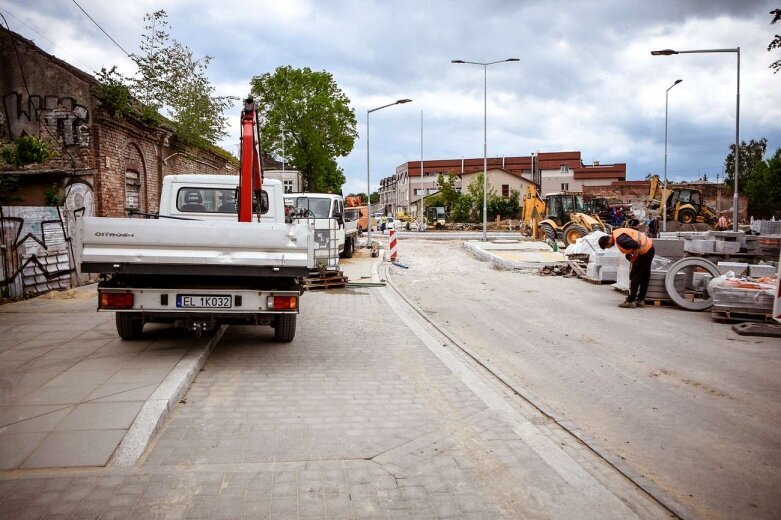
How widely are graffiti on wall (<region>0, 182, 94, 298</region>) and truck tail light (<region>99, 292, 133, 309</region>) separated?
6093 mm

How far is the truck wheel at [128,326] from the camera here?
22.7ft

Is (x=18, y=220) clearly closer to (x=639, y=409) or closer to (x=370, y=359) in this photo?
(x=370, y=359)

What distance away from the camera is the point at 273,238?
609cm

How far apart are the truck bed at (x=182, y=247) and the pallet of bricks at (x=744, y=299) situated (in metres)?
7.63

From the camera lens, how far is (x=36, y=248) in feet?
38.3

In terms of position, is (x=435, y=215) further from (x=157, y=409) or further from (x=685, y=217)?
(x=157, y=409)

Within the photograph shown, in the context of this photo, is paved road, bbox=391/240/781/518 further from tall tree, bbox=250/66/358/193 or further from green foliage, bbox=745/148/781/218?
green foliage, bbox=745/148/781/218

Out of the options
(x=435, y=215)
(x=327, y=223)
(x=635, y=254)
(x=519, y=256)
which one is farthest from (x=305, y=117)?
(x=635, y=254)

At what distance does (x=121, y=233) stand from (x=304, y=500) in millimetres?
3975

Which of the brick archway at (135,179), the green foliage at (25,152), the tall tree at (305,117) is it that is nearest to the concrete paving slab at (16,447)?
the green foliage at (25,152)

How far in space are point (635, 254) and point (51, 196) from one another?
41.8 ft

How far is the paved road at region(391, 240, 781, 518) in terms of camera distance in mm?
3807

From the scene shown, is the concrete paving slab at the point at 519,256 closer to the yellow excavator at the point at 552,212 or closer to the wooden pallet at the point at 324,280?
the yellow excavator at the point at 552,212

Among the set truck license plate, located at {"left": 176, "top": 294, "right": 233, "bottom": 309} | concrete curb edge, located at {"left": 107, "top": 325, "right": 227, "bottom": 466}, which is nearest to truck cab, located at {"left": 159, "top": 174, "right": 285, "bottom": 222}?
truck license plate, located at {"left": 176, "top": 294, "right": 233, "bottom": 309}
